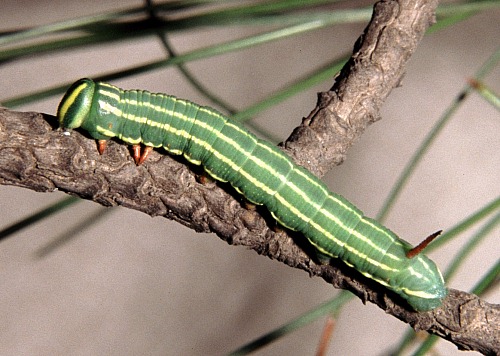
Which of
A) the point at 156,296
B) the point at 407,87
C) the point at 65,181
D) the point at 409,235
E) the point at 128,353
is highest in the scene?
the point at 407,87

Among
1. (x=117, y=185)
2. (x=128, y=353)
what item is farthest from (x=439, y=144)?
(x=117, y=185)

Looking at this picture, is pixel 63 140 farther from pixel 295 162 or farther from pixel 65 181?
pixel 295 162

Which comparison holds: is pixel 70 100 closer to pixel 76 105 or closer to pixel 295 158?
pixel 76 105

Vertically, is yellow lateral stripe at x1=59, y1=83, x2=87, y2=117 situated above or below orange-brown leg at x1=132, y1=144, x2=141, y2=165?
above

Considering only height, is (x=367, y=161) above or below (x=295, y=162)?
below

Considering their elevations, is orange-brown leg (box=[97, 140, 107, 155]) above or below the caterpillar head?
below

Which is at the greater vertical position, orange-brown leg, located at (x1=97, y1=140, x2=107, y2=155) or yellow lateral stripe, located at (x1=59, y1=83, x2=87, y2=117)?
yellow lateral stripe, located at (x1=59, y1=83, x2=87, y2=117)

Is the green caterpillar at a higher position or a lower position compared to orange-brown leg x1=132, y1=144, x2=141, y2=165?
higher
